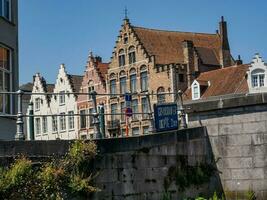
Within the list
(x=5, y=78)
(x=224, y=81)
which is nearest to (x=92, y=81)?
(x=224, y=81)

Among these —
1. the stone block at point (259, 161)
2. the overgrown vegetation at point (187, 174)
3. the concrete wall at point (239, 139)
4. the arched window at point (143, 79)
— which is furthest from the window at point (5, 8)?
the arched window at point (143, 79)

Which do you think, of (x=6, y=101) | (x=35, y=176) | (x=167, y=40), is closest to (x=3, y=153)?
(x=35, y=176)

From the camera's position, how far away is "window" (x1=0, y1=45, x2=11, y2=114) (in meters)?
17.5

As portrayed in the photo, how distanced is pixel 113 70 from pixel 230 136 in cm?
4746

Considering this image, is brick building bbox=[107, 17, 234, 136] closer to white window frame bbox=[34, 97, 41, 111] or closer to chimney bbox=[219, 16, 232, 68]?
chimney bbox=[219, 16, 232, 68]

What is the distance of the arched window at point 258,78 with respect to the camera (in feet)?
164

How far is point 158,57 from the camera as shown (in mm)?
57656

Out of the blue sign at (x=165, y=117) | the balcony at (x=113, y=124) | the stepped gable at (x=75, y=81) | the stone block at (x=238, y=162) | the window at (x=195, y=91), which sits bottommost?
the stone block at (x=238, y=162)

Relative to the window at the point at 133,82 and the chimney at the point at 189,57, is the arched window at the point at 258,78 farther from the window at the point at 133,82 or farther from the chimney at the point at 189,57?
the window at the point at 133,82

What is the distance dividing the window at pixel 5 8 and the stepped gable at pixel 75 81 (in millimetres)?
45685

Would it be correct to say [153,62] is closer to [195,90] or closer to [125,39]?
[125,39]

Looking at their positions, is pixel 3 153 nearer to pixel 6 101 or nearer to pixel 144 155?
pixel 144 155

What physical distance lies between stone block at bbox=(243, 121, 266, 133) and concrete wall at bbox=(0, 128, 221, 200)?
41.3 inches

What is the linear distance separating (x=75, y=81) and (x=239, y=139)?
179 ft
